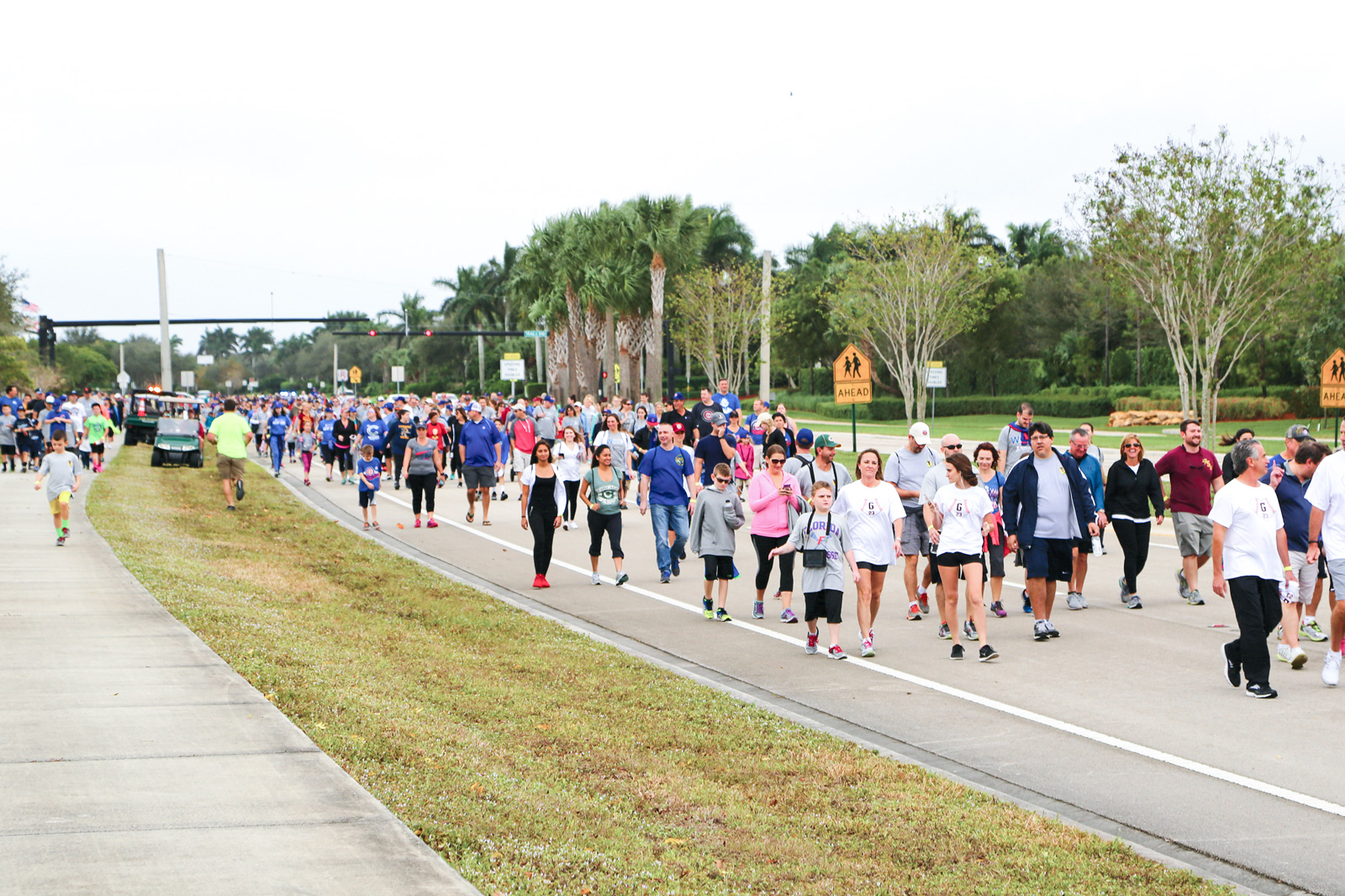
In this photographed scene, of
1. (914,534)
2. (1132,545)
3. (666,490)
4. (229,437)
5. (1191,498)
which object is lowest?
(1132,545)

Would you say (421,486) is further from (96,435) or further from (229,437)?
(96,435)

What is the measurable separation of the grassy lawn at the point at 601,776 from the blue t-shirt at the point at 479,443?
25.2 feet

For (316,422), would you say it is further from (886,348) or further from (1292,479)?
(886,348)

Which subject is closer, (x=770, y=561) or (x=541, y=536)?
(x=770, y=561)

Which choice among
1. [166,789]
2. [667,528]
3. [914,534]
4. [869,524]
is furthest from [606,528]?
[166,789]

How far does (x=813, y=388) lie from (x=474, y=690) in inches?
3044

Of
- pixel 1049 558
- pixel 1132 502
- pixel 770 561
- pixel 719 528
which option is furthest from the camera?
pixel 1132 502

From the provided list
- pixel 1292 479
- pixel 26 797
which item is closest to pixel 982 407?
pixel 1292 479

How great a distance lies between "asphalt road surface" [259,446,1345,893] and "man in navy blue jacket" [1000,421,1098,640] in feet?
1.45

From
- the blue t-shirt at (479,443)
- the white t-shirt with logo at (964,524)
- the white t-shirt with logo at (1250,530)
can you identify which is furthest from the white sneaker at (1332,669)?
the blue t-shirt at (479,443)

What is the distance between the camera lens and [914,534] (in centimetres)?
1189

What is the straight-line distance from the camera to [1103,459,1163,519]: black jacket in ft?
40.8

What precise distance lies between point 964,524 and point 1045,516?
1437 mm

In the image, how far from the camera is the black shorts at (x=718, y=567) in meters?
11.7
